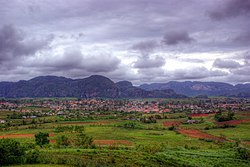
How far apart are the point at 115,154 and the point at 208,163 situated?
15775mm

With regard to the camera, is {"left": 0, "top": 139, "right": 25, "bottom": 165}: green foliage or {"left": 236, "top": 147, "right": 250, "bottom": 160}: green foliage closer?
{"left": 0, "top": 139, "right": 25, "bottom": 165}: green foliage

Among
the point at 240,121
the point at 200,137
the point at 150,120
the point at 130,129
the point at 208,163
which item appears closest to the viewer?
the point at 208,163

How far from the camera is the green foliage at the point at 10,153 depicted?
38938 millimetres

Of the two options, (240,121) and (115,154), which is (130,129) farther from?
(115,154)

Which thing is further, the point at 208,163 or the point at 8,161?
the point at 208,163

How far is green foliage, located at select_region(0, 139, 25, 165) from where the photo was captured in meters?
38.9

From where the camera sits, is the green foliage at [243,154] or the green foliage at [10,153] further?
the green foliage at [243,154]

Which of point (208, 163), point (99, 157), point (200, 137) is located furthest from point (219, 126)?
point (99, 157)

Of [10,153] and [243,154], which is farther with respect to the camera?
[243,154]

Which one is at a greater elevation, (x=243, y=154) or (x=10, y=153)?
(x=10, y=153)

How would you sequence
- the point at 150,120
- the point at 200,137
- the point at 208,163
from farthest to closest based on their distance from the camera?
the point at 150,120, the point at 200,137, the point at 208,163

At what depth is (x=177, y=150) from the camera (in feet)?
185

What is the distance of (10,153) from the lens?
3959cm

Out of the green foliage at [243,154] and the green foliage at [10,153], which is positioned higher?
the green foliage at [10,153]
